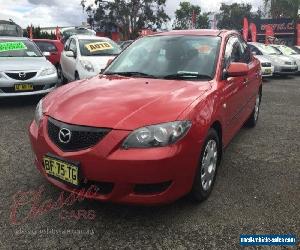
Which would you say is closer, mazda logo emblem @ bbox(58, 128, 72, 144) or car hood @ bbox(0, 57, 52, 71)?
mazda logo emblem @ bbox(58, 128, 72, 144)

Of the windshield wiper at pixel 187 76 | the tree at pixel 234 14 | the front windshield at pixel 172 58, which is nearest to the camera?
the windshield wiper at pixel 187 76

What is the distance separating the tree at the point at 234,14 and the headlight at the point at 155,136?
70.8 m

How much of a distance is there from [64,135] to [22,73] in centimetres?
484

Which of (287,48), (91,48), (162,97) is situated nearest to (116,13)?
Answer: (287,48)

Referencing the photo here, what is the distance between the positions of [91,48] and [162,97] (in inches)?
253

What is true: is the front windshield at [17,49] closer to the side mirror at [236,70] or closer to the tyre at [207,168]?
the side mirror at [236,70]

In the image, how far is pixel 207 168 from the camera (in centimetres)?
355

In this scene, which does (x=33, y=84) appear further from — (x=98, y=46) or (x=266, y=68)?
(x=266, y=68)

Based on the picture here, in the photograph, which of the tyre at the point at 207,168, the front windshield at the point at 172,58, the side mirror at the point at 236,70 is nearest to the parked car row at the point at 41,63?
the front windshield at the point at 172,58

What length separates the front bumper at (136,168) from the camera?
287cm

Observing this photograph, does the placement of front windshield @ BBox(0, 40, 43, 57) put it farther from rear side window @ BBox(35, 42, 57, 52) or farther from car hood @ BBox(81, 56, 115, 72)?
rear side window @ BBox(35, 42, 57, 52)

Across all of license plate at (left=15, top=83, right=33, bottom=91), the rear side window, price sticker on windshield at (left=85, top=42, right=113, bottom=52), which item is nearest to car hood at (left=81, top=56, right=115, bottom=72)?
price sticker on windshield at (left=85, top=42, right=113, bottom=52)

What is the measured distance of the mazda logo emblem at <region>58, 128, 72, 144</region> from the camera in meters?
3.08

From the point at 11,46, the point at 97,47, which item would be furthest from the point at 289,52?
the point at 11,46
